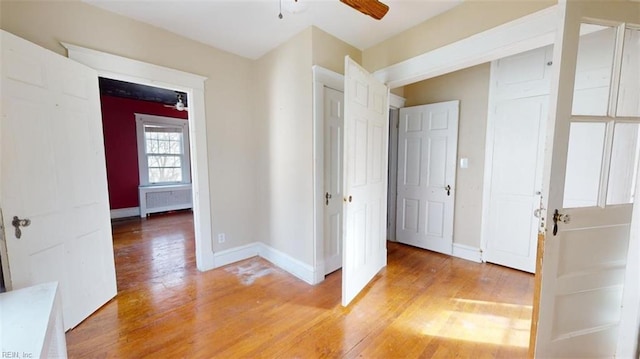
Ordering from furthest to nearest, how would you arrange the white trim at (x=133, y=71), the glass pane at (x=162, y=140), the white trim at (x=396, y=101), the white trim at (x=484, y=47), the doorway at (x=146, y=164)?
the glass pane at (x=162, y=140) < the doorway at (x=146, y=164) < the white trim at (x=396, y=101) < the white trim at (x=133, y=71) < the white trim at (x=484, y=47)

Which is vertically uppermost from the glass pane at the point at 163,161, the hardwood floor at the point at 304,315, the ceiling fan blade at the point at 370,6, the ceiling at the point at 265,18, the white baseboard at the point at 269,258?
the ceiling at the point at 265,18

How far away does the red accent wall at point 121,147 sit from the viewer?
16.4ft

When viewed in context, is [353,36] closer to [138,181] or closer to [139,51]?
[139,51]

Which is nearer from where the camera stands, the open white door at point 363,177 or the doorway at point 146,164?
the open white door at point 363,177

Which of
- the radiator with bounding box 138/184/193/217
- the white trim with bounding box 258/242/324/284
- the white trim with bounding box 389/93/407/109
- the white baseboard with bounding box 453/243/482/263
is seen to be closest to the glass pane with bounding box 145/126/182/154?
the radiator with bounding box 138/184/193/217

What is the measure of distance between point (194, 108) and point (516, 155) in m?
3.62

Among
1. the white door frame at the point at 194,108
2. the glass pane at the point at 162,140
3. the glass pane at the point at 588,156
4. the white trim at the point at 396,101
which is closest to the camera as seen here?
the glass pane at the point at 588,156

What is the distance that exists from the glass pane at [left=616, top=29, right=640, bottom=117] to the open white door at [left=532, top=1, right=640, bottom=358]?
12 millimetres

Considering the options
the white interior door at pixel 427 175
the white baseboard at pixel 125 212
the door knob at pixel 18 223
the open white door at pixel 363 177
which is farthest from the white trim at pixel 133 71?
the white baseboard at pixel 125 212

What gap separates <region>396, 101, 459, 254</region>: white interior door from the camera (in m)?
3.18

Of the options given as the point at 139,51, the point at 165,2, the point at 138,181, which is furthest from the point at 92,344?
the point at 138,181

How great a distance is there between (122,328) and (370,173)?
2.39m

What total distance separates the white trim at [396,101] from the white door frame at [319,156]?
103 centimetres

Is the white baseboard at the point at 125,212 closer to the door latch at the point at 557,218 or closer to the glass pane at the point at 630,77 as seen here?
the door latch at the point at 557,218
